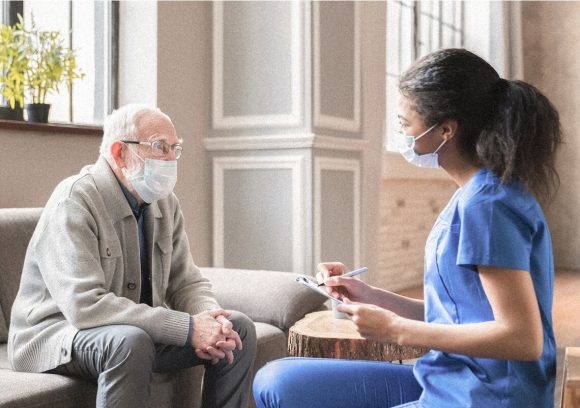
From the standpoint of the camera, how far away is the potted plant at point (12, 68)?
3.06 meters

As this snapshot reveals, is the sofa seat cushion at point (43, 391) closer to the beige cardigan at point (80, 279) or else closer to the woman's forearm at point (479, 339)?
the beige cardigan at point (80, 279)

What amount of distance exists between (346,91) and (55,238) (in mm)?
2647

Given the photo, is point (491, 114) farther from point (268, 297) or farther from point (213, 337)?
point (268, 297)

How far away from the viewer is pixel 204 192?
417 cm

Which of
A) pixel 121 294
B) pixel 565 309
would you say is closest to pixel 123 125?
pixel 121 294

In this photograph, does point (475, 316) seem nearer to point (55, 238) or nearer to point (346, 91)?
point (55, 238)

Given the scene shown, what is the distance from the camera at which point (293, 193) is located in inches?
→ 158

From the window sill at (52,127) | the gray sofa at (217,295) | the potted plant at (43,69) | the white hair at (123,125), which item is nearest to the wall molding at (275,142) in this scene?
the window sill at (52,127)

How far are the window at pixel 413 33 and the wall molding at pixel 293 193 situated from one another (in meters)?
2.02

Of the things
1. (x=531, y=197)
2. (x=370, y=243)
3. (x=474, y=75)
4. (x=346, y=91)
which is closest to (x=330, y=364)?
(x=531, y=197)

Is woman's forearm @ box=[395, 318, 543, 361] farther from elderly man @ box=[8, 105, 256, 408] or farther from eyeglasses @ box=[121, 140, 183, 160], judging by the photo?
eyeglasses @ box=[121, 140, 183, 160]

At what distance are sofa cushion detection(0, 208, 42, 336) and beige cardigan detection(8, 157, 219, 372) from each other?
0.35 metres

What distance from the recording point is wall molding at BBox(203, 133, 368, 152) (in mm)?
3957

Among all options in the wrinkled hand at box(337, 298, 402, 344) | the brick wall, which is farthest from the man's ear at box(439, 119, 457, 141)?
the brick wall
